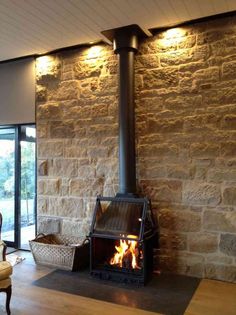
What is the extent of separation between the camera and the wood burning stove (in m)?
3.21

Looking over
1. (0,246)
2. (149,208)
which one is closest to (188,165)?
(149,208)

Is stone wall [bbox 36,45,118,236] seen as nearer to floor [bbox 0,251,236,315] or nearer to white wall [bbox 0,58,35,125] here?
white wall [bbox 0,58,35,125]

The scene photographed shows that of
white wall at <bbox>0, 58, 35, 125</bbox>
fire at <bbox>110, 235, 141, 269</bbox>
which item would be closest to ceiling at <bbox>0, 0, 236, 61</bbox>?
white wall at <bbox>0, 58, 35, 125</bbox>

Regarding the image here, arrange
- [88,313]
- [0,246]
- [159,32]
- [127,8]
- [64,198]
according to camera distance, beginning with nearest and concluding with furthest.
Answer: [88,313] < [0,246] < [127,8] < [159,32] < [64,198]

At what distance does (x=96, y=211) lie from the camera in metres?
3.51

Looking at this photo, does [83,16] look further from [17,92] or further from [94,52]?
[17,92]

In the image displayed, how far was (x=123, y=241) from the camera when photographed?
11.1ft

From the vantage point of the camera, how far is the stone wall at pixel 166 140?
329 cm

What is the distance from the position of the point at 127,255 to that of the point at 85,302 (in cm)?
72

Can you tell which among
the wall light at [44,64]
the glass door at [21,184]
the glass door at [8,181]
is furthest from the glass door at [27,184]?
the wall light at [44,64]

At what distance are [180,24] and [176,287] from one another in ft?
9.51

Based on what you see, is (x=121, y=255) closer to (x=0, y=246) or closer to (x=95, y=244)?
(x=95, y=244)

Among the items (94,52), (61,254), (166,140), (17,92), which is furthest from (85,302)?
(17,92)

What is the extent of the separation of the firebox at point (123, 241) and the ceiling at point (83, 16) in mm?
1970
